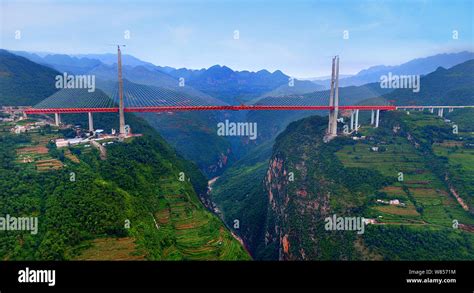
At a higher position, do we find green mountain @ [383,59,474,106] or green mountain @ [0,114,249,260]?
green mountain @ [383,59,474,106]

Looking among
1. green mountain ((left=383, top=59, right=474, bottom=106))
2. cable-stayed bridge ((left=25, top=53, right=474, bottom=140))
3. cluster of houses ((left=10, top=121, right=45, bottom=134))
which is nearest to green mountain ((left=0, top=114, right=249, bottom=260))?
cluster of houses ((left=10, top=121, right=45, bottom=134))

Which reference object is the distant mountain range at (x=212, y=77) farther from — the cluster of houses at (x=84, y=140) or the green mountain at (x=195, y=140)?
the cluster of houses at (x=84, y=140)

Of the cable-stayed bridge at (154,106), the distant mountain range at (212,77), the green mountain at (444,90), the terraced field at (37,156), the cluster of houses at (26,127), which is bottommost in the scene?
the terraced field at (37,156)

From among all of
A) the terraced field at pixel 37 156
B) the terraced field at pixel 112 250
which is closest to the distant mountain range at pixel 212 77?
the terraced field at pixel 37 156

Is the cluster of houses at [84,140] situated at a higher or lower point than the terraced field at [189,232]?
higher

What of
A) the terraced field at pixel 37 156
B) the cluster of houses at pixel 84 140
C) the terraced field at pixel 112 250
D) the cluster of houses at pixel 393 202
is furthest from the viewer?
the cluster of houses at pixel 84 140

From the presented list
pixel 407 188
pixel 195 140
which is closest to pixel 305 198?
pixel 407 188

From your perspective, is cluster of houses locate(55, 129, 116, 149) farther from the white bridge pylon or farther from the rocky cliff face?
the white bridge pylon

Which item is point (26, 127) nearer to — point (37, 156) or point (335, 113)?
point (37, 156)
